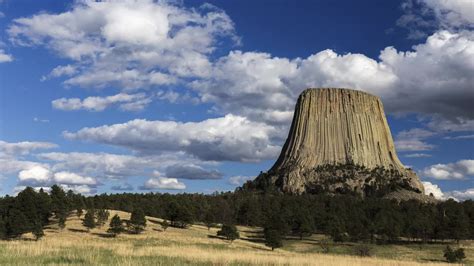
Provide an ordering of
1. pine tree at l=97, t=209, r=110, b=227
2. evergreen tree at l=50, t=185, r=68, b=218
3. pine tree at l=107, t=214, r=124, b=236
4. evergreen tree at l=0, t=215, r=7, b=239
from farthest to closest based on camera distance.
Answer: evergreen tree at l=50, t=185, r=68, b=218 → pine tree at l=97, t=209, r=110, b=227 → pine tree at l=107, t=214, r=124, b=236 → evergreen tree at l=0, t=215, r=7, b=239

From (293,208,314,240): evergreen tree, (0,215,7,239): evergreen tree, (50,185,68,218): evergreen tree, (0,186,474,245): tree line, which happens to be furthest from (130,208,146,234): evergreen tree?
(293,208,314,240): evergreen tree

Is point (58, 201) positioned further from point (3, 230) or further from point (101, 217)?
point (3, 230)

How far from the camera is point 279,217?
96875 millimetres

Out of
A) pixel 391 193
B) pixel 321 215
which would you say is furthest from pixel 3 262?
pixel 391 193

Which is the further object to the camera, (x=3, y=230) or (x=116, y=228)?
(x=116, y=228)

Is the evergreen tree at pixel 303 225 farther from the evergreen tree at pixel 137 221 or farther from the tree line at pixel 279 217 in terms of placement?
the evergreen tree at pixel 137 221

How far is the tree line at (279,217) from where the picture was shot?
Answer: 76562 millimetres

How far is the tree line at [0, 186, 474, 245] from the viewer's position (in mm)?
76562

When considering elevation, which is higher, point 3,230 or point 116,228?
point 116,228

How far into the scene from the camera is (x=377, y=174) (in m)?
195

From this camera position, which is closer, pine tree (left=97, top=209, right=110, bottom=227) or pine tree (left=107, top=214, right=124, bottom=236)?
pine tree (left=107, top=214, right=124, bottom=236)

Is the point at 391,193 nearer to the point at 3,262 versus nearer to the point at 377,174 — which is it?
the point at 377,174

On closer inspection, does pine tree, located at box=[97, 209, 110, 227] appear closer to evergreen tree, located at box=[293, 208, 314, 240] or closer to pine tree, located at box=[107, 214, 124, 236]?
pine tree, located at box=[107, 214, 124, 236]

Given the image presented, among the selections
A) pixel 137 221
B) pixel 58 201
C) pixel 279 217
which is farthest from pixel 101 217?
pixel 279 217
